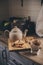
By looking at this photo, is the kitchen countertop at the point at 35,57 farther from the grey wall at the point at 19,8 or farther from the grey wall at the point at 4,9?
the grey wall at the point at 4,9

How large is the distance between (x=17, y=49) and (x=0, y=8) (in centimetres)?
153

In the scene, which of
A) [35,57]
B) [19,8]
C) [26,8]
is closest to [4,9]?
[19,8]

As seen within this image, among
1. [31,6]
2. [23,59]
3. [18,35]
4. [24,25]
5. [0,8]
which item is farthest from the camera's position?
[0,8]

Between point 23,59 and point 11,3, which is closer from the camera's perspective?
point 23,59

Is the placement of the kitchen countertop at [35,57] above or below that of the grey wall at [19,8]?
below

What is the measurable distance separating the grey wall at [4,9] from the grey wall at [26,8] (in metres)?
0.06

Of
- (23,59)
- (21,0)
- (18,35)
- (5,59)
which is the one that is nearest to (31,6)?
(21,0)

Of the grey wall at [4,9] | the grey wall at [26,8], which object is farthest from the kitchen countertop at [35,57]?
the grey wall at [4,9]

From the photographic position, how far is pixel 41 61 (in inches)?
63.4

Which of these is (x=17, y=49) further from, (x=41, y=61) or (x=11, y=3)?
(x=11, y=3)

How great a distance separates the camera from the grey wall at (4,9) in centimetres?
325

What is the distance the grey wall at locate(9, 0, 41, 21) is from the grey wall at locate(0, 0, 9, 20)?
64 millimetres

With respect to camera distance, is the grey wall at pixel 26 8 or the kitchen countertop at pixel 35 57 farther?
the grey wall at pixel 26 8

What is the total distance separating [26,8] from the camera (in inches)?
115
